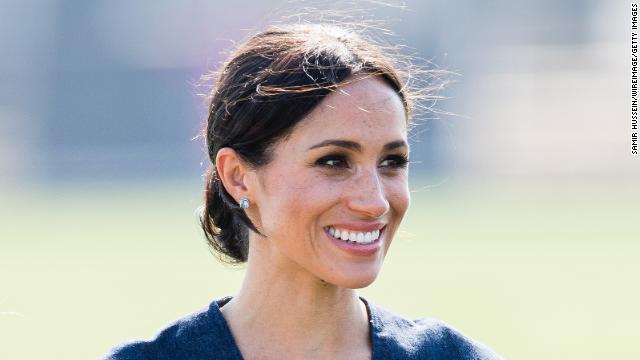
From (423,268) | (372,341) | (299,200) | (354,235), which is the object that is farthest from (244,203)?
(423,268)

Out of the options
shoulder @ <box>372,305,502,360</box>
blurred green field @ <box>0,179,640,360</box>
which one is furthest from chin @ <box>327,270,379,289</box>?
blurred green field @ <box>0,179,640,360</box>

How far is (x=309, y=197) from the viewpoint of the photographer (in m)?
2.92

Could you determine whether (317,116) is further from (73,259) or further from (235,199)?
(73,259)

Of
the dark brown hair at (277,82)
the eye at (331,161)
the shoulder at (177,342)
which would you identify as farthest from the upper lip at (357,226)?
the shoulder at (177,342)

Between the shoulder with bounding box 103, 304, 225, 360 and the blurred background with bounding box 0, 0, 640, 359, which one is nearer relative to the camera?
the shoulder with bounding box 103, 304, 225, 360

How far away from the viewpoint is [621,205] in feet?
57.5

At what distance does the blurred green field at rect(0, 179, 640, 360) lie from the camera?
8.78 meters

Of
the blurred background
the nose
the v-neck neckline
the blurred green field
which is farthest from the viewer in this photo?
the blurred background

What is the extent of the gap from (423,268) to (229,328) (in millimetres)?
9438

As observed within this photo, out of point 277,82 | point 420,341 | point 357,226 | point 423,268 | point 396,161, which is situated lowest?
point 423,268

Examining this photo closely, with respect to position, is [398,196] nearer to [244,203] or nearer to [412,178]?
[244,203]

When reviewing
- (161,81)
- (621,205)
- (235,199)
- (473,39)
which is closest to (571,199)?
(621,205)

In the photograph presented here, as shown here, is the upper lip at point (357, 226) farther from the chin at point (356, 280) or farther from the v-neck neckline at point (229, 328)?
the v-neck neckline at point (229, 328)

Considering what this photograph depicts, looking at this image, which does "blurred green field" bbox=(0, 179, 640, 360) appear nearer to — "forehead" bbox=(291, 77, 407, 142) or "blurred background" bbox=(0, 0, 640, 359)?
"blurred background" bbox=(0, 0, 640, 359)
